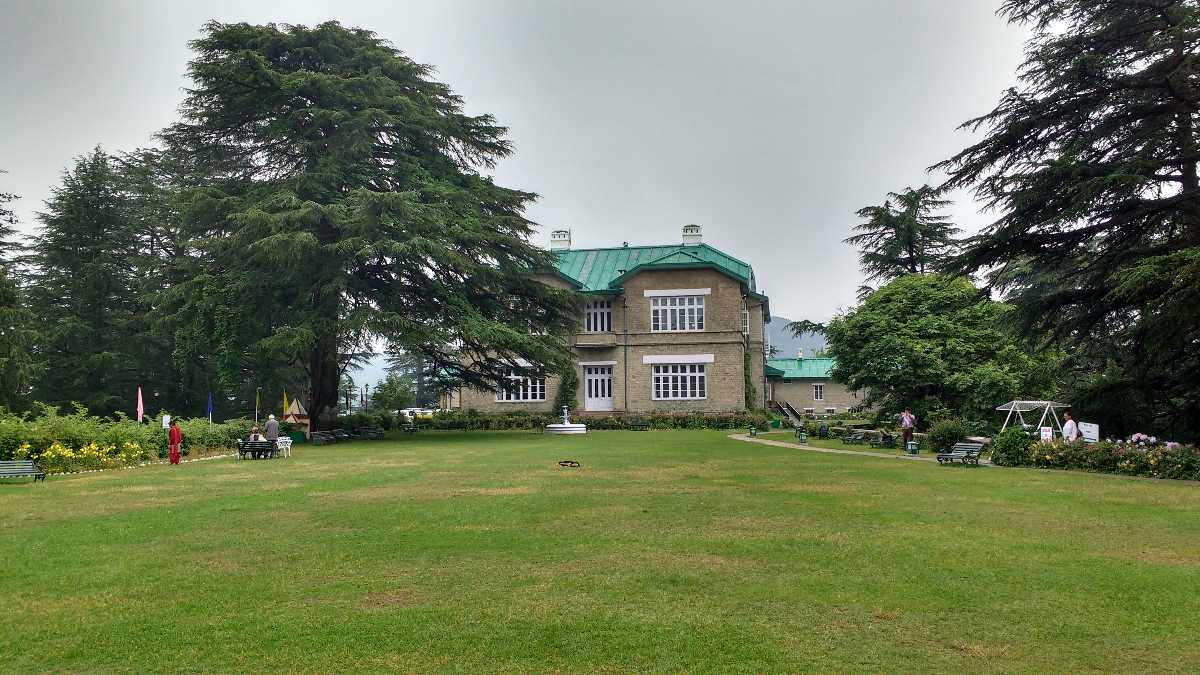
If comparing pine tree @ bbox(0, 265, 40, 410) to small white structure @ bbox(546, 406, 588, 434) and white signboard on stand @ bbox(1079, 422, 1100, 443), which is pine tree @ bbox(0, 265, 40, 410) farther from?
white signboard on stand @ bbox(1079, 422, 1100, 443)

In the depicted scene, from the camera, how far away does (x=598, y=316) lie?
163 feet

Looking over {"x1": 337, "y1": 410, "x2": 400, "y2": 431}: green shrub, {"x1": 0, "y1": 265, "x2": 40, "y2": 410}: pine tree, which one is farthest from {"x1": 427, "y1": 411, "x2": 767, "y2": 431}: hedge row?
{"x1": 0, "y1": 265, "x2": 40, "y2": 410}: pine tree

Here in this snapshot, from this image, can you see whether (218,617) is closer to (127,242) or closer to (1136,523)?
(1136,523)

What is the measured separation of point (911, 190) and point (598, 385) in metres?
20.7

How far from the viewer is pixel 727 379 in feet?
155

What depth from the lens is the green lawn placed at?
231 inches

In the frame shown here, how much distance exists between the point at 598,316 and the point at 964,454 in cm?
3016

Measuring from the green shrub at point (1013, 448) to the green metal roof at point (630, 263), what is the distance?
26.6 m

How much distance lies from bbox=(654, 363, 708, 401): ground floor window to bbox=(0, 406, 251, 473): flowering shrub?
94.0 ft

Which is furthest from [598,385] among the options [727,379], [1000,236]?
[1000,236]

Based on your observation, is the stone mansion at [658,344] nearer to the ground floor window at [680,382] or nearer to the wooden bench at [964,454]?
the ground floor window at [680,382]

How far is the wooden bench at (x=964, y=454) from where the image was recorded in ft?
68.3

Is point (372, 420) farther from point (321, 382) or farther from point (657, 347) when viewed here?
point (657, 347)

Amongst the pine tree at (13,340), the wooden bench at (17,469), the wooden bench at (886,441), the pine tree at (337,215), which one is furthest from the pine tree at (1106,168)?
the pine tree at (13,340)
